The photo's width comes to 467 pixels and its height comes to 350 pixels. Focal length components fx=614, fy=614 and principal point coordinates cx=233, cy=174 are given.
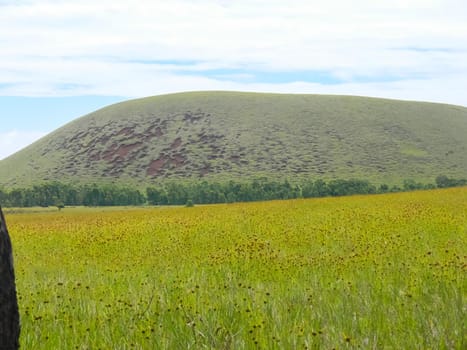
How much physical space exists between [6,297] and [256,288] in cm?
503

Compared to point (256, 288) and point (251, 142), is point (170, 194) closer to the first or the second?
point (251, 142)

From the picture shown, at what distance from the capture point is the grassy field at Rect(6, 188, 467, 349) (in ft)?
20.0

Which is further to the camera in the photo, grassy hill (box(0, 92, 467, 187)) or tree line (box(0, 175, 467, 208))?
grassy hill (box(0, 92, 467, 187))

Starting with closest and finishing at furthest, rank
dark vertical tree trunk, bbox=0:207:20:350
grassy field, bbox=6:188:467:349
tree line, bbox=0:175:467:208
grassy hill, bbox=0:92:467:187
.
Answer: dark vertical tree trunk, bbox=0:207:20:350
grassy field, bbox=6:188:467:349
tree line, bbox=0:175:467:208
grassy hill, bbox=0:92:467:187

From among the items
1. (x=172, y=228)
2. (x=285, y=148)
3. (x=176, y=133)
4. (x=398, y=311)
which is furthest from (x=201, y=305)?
(x=176, y=133)

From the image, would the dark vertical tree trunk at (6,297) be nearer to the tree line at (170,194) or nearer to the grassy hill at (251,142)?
the tree line at (170,194)

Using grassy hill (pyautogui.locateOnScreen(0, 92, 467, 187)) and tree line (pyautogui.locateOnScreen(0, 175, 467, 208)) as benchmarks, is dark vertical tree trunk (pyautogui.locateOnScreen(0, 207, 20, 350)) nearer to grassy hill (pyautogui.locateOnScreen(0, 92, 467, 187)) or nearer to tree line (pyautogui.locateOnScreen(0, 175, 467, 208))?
tree line (pyautogui.locateOnScreen(0, 175, 467, 208))

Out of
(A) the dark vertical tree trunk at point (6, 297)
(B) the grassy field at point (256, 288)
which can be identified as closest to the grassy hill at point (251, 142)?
(B) the grassy field at point (256, 288)

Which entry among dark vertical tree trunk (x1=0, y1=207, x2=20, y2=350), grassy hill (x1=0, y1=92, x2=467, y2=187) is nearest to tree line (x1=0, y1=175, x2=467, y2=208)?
grassy hill (x1=0, y1=92, x2=467, y2=187)

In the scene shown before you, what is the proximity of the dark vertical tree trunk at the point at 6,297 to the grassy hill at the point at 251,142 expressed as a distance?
115 metres

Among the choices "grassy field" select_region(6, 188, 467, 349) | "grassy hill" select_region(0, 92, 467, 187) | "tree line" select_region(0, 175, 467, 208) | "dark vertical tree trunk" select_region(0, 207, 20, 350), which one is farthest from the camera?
"grassy hill" select_region(0, 92, 467, 187)

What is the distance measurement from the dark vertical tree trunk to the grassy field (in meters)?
1.76

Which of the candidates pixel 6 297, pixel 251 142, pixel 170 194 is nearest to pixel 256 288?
pixel 6 297

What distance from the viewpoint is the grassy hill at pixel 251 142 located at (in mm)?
125438
